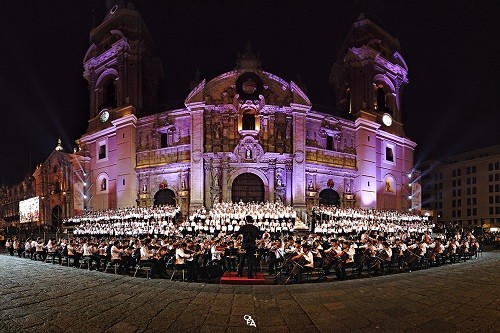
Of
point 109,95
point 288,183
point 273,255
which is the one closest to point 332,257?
point 273,255

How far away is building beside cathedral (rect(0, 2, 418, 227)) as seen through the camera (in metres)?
38.1

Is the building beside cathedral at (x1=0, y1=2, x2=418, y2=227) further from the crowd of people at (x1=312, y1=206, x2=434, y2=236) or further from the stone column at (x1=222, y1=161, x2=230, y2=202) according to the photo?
the crowd of people at (x1=312, y1=206, x2=434, y2=236)

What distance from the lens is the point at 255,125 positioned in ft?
128

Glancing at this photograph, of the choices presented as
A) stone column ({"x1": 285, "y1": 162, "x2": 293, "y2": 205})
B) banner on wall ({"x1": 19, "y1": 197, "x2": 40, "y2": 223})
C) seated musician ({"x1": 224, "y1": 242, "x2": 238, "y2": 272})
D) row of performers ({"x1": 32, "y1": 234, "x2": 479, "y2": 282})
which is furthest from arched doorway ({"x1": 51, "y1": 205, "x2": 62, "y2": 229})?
seated musician ({"x1": 224, "y1": 242, "x2": 238, "y2": 272})

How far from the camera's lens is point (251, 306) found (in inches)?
403

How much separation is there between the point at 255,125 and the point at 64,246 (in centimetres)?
2301

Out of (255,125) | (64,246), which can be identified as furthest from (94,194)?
(64,246)

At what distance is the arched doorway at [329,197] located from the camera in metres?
41.4

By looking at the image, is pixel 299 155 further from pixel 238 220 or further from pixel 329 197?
pixel 238 220

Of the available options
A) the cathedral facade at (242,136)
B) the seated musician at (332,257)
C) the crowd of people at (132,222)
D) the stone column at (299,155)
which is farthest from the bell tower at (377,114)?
the seated musician at (332,257)

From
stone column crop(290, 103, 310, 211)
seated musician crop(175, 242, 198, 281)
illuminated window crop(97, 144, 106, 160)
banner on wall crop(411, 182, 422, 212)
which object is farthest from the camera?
banner on wall crop(411, 182, 422, 212)

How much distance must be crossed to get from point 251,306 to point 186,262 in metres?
5.23

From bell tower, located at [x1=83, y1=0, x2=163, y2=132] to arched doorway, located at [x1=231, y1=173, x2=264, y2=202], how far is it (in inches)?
583

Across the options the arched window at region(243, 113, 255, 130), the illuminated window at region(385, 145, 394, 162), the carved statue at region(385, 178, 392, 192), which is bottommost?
the carved statue at region(385, 178, 392, 192)
